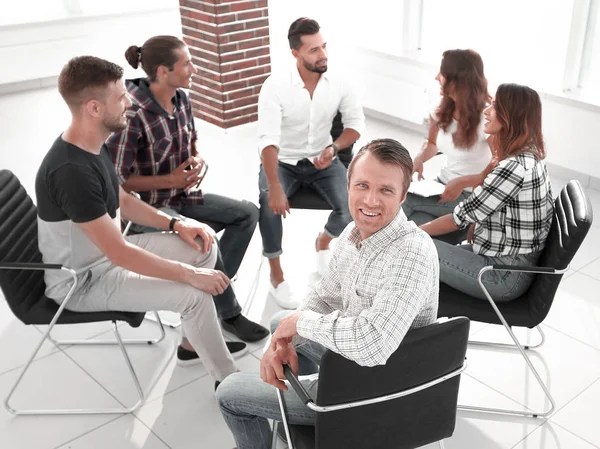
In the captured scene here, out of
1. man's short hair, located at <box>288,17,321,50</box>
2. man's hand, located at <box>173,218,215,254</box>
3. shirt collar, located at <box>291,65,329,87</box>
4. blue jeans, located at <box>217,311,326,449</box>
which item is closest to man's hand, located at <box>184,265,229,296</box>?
man's hand, located at <box>173,218,215,254</box>

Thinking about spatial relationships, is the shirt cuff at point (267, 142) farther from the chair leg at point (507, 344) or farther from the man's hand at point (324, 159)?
the chair leg at point (507, 344)

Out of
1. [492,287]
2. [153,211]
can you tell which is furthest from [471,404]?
[153,211]

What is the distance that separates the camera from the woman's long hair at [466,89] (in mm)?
3273

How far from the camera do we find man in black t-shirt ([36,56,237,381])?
8.21 ft

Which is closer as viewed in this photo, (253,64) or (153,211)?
(153,211)

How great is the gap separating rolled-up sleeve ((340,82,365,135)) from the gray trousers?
1453 millimetres

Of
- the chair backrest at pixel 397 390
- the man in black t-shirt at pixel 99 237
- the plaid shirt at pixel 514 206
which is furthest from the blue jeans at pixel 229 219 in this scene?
the chair backrest at pixel 397 390

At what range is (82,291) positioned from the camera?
2.67m

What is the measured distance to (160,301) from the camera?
2.66m

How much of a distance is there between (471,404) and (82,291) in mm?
1598

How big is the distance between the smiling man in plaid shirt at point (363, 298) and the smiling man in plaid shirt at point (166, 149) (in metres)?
0.99

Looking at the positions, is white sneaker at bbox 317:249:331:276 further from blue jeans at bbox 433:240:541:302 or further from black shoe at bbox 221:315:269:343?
blue jeans at bbox 433:240:541:302

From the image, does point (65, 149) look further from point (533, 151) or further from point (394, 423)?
point (533, 151)

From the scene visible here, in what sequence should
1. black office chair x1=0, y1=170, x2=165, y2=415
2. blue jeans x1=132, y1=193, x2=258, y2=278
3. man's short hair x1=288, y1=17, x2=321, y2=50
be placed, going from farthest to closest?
man's short hair x1=288, y1=17, x2=321, y2=50, blue jeans x1=132, y1=193, x2=258, y2=278, black office chair x1=0, y1=170, x2=165, y2=415
